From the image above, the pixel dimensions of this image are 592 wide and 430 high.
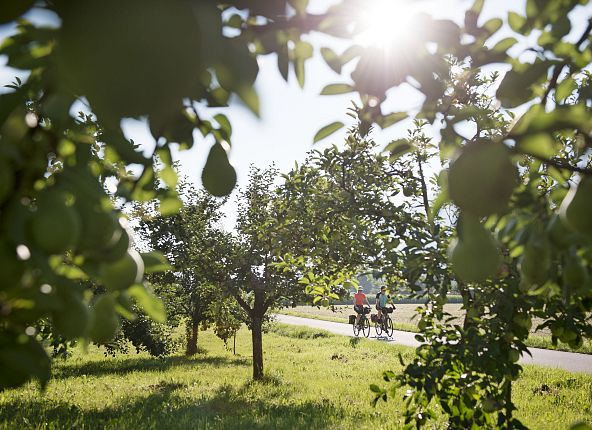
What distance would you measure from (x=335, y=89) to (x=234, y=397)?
819 cm

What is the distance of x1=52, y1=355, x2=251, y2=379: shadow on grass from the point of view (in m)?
11.0

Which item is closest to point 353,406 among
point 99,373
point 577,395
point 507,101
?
point 577,395

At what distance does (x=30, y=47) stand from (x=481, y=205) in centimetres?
84

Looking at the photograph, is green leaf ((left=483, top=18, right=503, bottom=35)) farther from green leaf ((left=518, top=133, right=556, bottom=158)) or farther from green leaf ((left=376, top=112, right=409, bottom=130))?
green leaf ((left=518, top=133, right=556, bottom=158))

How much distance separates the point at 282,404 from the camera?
7.75m

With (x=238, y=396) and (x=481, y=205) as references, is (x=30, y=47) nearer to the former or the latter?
(x=481, y=205)

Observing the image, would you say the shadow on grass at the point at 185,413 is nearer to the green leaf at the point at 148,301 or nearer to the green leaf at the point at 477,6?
the green leaf at the point at 148,301

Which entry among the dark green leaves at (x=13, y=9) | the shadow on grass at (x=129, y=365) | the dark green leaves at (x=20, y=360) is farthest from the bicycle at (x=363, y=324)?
the dark green leaves at (x=13, y=9)

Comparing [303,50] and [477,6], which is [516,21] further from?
[303,50]

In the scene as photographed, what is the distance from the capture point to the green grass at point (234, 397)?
6.37m

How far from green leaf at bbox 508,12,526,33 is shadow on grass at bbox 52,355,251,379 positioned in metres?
11.4

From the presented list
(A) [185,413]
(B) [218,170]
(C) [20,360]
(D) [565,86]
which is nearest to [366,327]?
(A) [185,413]

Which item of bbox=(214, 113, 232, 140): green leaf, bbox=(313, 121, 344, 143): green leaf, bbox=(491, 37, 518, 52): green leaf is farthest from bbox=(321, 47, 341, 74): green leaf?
bbox=(491, 37, 518, 52): green leaf

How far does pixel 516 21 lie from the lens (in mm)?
1057
